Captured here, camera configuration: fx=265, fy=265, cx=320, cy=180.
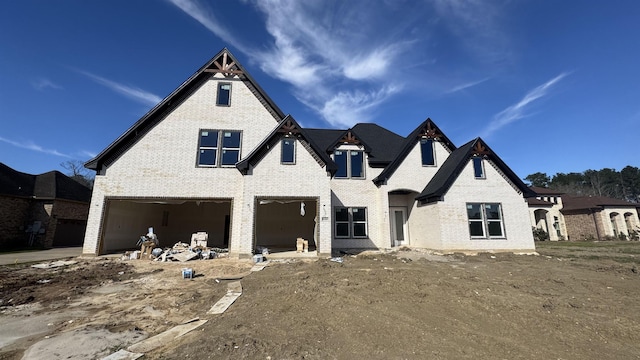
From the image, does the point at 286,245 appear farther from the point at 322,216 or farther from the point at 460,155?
the point at 460,155

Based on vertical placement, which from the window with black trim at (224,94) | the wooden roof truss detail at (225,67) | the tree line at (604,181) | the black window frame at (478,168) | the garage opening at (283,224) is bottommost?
the garage opening at (283,224)

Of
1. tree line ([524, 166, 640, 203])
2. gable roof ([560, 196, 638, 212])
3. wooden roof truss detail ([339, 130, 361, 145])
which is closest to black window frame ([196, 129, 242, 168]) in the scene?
wooden roof truss detail ([339, 130, 361, 145])

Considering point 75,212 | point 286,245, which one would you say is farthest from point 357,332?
point 75,212

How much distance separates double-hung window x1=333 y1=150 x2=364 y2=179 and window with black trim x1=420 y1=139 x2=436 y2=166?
13.6ft

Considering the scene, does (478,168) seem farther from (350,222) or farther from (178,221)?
(178,221)

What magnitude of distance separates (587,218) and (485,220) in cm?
2440

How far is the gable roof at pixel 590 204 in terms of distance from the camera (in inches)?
1134

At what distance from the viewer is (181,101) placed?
1483 centimetres

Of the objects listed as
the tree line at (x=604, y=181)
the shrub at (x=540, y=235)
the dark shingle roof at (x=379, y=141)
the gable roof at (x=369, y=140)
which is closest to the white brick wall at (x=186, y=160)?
the gable roof at (x=369, y=140)

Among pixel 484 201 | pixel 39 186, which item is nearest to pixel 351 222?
pixel 484 201

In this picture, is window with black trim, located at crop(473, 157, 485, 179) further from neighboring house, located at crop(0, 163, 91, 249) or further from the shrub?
neighboring house, located at crop(0, 163, 91, 249)

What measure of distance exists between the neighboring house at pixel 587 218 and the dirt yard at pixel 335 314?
26.7 m

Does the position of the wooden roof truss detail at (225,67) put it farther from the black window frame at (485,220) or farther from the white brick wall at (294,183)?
the black window frame at (485,220)

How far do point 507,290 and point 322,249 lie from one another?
7.44 m
